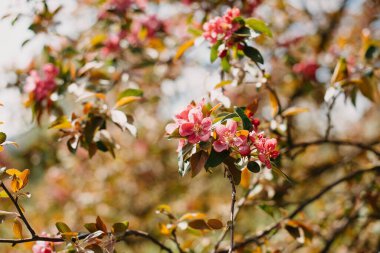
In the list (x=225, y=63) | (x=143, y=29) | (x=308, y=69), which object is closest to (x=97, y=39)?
(x=143, y=29)

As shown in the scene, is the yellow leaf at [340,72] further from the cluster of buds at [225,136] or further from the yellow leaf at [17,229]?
the yellow leaf at [17,229]

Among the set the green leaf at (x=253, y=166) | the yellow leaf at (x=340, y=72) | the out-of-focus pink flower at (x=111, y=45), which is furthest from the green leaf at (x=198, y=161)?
the out-of-focus pink flower at (x=111, y=45)

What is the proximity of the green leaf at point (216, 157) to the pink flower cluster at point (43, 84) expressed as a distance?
1.19 m

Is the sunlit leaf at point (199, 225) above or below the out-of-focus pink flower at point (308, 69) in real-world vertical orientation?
above

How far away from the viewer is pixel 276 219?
1.86 meters

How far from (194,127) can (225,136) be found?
0.28ft

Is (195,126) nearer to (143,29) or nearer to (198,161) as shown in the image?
(198,161)

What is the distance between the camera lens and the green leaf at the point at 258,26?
5.03ft

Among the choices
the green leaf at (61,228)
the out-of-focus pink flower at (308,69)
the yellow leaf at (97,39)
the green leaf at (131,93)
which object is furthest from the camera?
the out-of-focus pink flower at (308,69)

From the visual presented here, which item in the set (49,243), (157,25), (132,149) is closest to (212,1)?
(157,25)

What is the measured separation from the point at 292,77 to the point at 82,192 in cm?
255

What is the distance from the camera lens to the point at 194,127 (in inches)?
44.6

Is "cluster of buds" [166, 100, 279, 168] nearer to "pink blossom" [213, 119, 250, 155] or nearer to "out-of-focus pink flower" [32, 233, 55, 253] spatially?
"pink blossom" [213, 119, 250, 155]

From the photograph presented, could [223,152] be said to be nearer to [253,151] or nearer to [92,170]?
[253,151]
